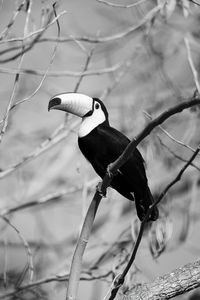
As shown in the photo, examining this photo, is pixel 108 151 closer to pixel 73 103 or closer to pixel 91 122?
pixel 91 122

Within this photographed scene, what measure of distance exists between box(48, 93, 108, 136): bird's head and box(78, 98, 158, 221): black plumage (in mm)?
59

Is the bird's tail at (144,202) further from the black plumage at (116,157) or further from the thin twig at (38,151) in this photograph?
the thin twig at (38,151)

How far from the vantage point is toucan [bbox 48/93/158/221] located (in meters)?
4.04

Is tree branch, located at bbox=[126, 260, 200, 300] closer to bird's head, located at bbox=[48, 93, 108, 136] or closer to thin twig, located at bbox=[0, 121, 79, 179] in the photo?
bird's head, located at bbox=[48, 93, 108, 136]

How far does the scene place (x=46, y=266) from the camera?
7238 mm

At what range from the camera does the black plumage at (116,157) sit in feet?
13.2

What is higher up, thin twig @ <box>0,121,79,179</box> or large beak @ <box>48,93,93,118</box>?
large beak @ <box>48,93,93,118</box>

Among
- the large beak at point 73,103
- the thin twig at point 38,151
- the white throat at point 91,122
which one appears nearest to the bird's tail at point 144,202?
the white throat at point 91,122

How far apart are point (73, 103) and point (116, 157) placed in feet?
1.48

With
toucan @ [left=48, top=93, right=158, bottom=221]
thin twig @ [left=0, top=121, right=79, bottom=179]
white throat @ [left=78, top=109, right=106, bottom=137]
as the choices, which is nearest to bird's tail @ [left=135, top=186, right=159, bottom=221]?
toucan @ [left=48, top=93, right=158, bottom=221]

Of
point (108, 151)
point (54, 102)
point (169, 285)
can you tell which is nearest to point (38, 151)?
point (54, 102)

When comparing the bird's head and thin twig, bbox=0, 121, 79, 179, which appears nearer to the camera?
the bird's head

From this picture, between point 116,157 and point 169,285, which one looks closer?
point 169,285

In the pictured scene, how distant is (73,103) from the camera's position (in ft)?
14.0
